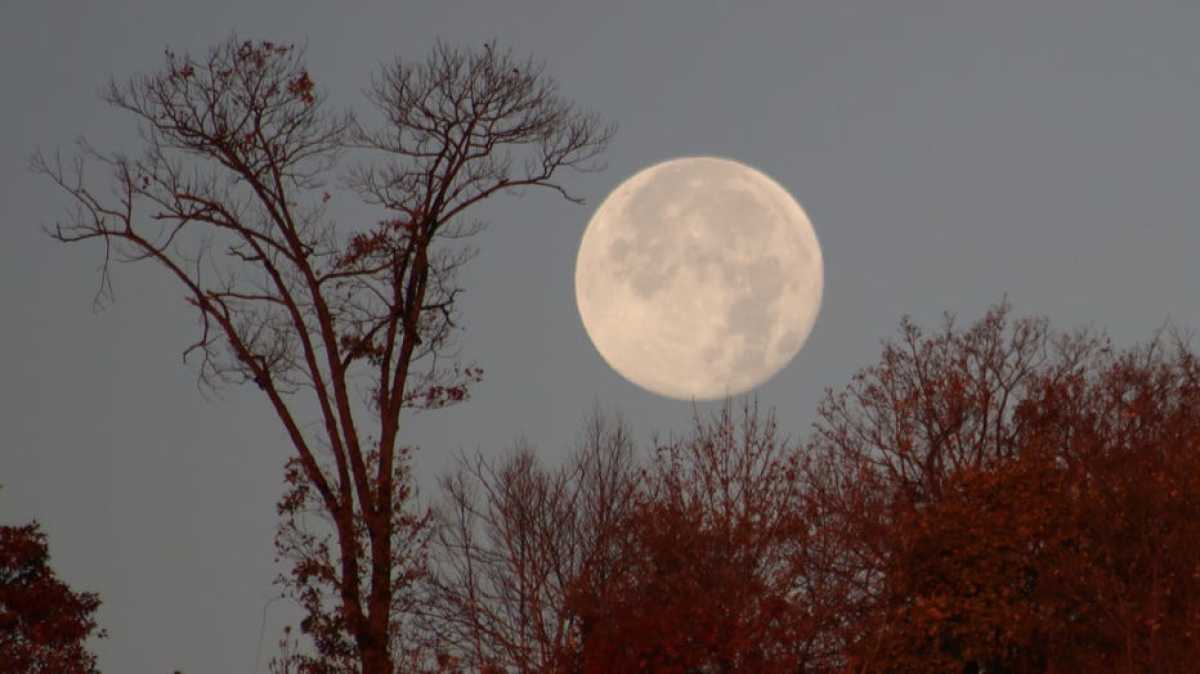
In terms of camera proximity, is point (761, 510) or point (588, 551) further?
point (588, 551)

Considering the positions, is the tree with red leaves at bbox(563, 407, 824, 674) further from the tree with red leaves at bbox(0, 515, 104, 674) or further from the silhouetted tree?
the tree with red leaves at bbox(0, 515, 104, 674)

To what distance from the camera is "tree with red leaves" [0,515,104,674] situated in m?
37.8

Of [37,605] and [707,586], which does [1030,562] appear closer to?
[707,586]

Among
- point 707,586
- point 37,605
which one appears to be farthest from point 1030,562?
point 37,605

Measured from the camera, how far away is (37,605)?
38.6 meters

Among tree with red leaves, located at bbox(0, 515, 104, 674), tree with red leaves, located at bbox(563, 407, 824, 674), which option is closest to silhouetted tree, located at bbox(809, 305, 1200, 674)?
tree with red leaves, located at bbox(563, 407, 824, 674)

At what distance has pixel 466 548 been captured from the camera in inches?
1416

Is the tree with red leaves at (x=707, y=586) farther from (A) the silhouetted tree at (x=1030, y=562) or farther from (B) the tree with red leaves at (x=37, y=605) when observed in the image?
(B) the tree with red leaves at (x=37, y=605)

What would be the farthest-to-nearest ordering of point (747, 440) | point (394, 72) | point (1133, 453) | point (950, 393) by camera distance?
1. point (950, 393)
2. point (1133, 453)
3. point (747, 440)
4. point (394, 72)

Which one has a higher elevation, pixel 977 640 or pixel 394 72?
pixel 394 72

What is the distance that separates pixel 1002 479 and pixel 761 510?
629cm

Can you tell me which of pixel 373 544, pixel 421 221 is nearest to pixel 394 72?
pixel 421 221

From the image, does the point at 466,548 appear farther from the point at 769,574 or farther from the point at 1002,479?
the point at 1002,479

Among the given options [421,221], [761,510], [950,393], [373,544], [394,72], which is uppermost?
[950,393]
